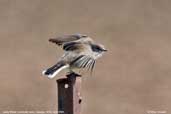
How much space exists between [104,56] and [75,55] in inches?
154

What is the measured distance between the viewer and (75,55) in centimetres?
255

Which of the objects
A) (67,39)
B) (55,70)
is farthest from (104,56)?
(55,70)

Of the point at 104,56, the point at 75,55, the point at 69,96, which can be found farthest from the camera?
the point at 104,56

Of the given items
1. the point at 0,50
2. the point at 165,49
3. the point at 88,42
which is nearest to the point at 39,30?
the point at 0,50

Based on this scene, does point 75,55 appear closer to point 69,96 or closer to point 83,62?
point 83,62

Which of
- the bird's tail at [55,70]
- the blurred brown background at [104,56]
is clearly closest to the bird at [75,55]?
the bird's tail at [55,70]

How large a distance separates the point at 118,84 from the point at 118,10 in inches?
40.3

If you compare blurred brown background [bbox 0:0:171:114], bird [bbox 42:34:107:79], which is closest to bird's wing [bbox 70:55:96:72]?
bird [bbox 42:34:107:79]

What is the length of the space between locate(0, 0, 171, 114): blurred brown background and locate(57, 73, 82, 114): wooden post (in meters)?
3.39

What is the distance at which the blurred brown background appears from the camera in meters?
6.01

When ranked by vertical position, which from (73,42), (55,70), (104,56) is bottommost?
(55,70)

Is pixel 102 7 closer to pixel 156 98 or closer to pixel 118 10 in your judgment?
pixel 118 10

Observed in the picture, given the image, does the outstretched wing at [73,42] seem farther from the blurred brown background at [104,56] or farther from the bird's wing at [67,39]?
the blurred brown background at [104,56]

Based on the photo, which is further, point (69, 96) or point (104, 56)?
point (104, 56)
